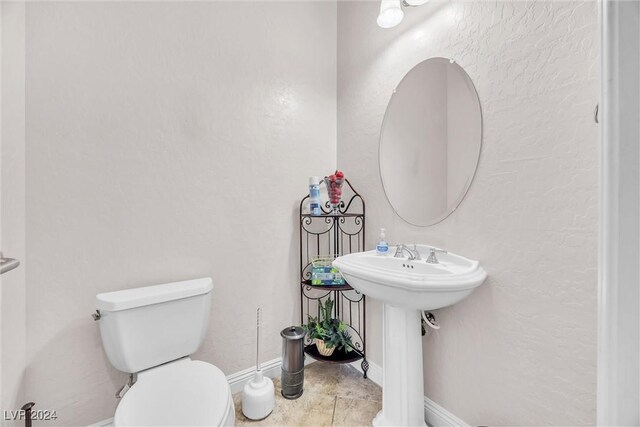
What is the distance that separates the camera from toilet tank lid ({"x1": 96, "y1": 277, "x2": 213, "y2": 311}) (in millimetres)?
1117

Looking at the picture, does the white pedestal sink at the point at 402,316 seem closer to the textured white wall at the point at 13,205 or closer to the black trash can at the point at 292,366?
the black trash can at the point at 292,366

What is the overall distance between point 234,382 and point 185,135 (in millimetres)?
1462

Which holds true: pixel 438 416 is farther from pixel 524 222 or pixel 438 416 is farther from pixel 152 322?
pixel 152 322

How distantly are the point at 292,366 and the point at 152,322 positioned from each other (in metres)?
0.81

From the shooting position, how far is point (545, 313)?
98 cm

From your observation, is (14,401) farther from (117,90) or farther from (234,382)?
(117,90)

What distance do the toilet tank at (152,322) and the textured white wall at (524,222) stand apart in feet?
3.92

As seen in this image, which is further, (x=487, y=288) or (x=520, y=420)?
(x=487, y=288)

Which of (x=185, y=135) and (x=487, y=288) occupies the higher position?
(x=185, y=135)

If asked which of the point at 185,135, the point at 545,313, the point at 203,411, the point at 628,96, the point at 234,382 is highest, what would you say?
the point at 185,135

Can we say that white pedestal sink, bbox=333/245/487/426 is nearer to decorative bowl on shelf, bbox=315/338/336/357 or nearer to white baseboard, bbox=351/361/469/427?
white baseboard, bbox=351/361/469/427

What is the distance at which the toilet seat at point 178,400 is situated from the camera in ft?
2.95

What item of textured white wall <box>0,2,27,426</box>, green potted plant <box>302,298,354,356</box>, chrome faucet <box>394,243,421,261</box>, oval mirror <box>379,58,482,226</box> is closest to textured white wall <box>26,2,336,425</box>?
textured white wall <box>0,2,27,426</box>

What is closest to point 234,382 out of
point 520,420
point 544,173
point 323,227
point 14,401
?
point 14,401
